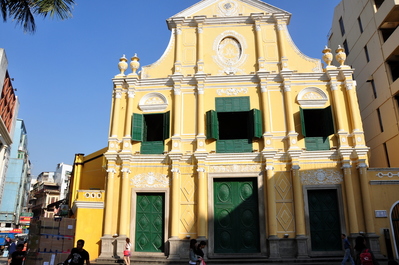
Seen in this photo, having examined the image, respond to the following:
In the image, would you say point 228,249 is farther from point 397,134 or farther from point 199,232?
point 397,134

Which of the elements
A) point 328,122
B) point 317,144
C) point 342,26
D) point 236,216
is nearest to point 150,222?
point 236,216

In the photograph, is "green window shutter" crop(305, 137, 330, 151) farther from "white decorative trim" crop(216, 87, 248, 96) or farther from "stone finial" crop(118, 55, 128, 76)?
"stone finial" crop(118, 55, 128, 76)

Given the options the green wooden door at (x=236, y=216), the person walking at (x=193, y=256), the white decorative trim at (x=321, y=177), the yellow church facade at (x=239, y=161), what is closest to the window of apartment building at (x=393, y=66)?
the yellow church facade at (x=239, y=161)

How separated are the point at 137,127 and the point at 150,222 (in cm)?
402

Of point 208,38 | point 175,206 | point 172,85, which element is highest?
point 208,38

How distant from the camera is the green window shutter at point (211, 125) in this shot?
14.1 meters

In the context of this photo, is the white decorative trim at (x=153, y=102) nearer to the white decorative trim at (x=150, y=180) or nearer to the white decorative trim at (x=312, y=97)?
the white decorative trim at (x=150, y=180)

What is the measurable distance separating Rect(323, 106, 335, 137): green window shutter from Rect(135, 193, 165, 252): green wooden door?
727 cm

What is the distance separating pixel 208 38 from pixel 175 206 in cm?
800

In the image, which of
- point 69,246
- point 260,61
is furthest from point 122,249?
point 260,61

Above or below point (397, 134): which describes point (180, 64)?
above

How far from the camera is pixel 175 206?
13.5 meters

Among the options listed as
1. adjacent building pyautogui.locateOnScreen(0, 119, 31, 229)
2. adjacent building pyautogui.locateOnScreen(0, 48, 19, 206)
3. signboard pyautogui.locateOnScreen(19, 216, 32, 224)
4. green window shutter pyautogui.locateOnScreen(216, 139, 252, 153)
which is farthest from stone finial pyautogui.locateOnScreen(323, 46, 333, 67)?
signboard pyautogui.locateOnScreen(19, 216, 32, 224)

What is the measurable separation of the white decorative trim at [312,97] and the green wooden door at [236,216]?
4069mm
